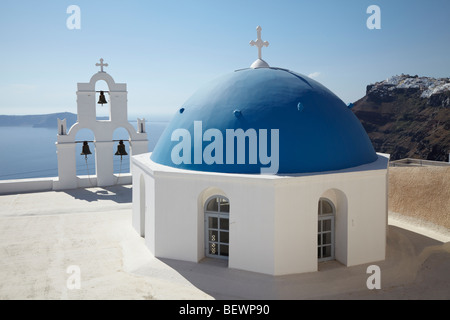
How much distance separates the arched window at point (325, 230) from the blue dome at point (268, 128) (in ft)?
3.88

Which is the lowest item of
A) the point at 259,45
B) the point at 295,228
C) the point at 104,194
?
the point at 104,194

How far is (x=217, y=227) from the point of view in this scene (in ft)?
35.3

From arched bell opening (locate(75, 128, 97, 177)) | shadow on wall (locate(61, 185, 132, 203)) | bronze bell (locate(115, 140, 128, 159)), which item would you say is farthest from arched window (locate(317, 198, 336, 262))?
bronze bell (locate(115, 140, 128, 159))

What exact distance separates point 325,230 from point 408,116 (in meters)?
70.5

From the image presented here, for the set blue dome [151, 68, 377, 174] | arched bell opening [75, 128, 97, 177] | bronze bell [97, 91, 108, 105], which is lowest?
arched bell opening [75, 128, 97, 177]

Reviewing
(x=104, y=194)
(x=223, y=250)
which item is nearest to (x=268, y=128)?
(x=223, y=250)

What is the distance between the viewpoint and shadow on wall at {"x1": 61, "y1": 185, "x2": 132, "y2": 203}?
744 inches

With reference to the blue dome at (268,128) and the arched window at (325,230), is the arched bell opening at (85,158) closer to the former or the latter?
the blue dome at (268,128)

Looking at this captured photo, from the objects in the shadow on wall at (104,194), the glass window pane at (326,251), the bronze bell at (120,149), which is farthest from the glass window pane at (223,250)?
the bronze bell at (120,149)

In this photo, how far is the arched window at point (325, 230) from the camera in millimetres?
10633

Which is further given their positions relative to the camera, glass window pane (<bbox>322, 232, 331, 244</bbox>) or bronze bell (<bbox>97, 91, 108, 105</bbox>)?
bronze bell (<bbox>97, 91, 108, 105</bbox>)

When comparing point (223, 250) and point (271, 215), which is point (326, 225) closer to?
point (271, 215)

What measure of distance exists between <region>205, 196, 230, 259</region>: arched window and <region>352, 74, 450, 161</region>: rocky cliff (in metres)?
61.6

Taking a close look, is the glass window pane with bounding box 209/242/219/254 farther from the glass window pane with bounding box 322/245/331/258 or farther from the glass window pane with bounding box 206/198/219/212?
the glass window pane with bounding box 322/245/331/258
